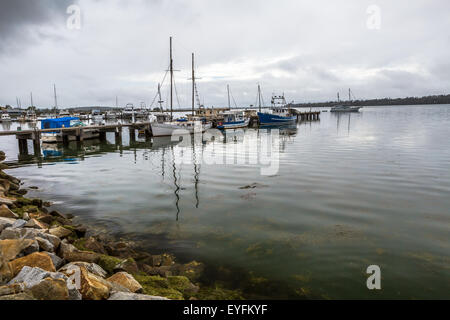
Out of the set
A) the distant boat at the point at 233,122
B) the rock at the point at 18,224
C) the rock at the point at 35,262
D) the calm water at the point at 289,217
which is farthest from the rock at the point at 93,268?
the distant boat at the point at 233,122

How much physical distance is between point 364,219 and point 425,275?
3228 millimetres

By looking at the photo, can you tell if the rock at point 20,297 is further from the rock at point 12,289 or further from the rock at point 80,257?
the rock at point 80,257

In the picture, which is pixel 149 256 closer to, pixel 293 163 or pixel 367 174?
pixel 367 174

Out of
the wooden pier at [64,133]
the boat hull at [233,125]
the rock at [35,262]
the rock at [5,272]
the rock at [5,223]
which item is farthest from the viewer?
the boat hull at [233,125]

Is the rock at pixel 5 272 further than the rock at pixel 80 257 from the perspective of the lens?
No

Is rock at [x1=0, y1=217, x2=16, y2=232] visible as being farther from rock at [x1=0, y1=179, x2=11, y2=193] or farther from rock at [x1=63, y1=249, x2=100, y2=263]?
rock at [x1=0, y1=179, x2=11, y2=193]

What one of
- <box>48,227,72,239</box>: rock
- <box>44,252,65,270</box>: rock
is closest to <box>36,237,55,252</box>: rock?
<box>44,252,65,270</box>: rock

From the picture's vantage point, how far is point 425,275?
22.1 ft

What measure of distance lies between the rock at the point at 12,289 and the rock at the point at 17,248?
4.22 ft

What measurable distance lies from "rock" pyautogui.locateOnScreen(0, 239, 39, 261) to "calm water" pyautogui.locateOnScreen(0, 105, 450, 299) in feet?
10.5

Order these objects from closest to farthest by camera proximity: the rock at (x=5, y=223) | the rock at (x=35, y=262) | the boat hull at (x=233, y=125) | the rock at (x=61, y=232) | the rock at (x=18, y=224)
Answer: the rock at (x=35, y=262) < the rock at (x=5, y=223) < the rock at (x=18, y=224) < the rock at (x=61, y=232) < the boat hull at (x=233, y=125)

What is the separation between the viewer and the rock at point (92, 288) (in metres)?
4.60

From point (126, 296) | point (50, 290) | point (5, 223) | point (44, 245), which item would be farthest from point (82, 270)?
point (5, 223)
